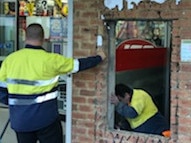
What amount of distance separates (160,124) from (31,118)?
60.2 inches

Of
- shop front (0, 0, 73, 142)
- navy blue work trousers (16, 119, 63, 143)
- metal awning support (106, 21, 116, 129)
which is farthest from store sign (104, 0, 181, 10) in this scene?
shop front (0, 0, 73, 142)

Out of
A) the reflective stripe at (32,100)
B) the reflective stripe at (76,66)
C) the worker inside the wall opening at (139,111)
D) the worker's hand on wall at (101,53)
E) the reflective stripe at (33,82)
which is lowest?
the worker inside the wall opening at (139,111)

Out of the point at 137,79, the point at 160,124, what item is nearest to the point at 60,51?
the point at 137,79

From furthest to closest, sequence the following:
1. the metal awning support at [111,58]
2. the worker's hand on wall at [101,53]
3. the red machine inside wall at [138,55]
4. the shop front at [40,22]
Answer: the shop front at [40,22] < the red machine inside wall at [138,55] < the metal awning support at [111,58] < the worker's hand on wall at [101,53]

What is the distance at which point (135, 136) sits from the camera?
6406 millimetres

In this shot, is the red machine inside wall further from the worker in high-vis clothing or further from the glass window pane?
the glass window pane

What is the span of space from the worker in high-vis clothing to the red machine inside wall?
71 centimetres

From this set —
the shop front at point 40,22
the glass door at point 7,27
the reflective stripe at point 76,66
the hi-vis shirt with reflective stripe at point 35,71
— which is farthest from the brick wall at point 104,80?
the glass door at point 7,27

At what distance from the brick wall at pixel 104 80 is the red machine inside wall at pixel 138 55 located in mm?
302

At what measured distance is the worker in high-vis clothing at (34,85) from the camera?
19.5 feet

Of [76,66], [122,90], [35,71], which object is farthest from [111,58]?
[35,71]

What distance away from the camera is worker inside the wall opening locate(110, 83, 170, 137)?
654 centimetres

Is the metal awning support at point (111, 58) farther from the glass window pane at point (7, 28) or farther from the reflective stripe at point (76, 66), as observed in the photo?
the glass window pane at point (7, 28)

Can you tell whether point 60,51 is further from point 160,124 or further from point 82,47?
point 160,124
